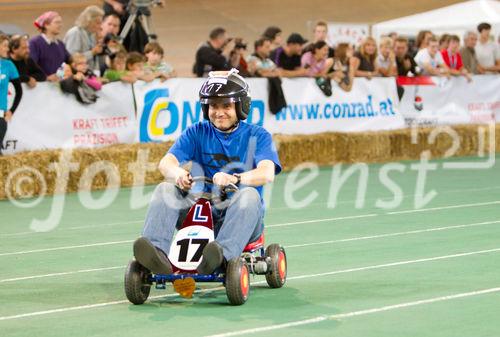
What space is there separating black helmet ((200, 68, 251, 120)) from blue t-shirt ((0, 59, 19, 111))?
276 inches

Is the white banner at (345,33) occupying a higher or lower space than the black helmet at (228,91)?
higher

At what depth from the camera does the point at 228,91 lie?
7.49 meters

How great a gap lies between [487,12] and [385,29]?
252cm

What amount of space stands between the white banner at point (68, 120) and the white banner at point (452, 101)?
6471 millimetres

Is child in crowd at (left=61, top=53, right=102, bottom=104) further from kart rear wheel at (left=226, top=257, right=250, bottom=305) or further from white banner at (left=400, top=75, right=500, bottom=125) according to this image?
kart rear wheel at (left=226, top=257, right=250, bottom=305)

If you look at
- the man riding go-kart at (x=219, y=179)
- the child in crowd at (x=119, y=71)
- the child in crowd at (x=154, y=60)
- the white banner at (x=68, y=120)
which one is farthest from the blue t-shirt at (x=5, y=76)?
the man riding go-kart at (x=219, y=179)

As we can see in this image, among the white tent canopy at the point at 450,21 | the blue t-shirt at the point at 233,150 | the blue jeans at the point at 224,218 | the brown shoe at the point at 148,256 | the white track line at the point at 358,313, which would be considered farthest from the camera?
the white tent canopy at the point at 450,21

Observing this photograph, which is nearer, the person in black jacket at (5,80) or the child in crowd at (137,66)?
the person in black jacket at (5,80)

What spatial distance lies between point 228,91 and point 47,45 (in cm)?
831

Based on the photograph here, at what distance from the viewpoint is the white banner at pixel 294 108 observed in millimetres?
16266

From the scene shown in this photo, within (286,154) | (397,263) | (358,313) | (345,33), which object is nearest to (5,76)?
(286,154)

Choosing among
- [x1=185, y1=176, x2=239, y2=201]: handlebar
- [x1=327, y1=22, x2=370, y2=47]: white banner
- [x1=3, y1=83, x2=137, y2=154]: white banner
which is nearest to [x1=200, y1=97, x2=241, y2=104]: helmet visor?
[x1=185, y1=176, x2=239, y2=201]: handlebar

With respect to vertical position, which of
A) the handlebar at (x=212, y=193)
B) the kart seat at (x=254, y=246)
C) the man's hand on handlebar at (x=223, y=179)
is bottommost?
the kart seat at (x=254, y=246)

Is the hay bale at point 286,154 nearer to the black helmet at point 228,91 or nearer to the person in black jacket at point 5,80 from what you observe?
the person in black jacket at point 5,80
